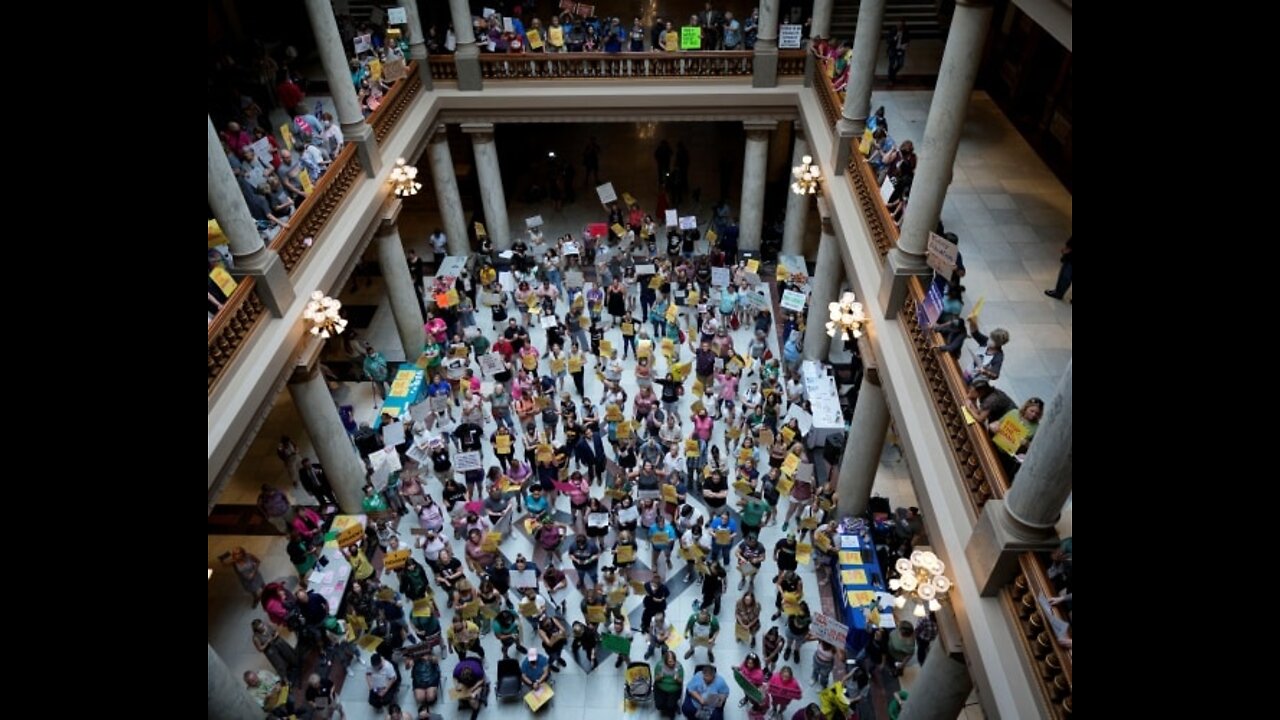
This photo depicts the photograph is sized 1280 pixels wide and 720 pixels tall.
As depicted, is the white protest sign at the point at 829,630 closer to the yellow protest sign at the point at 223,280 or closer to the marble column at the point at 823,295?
the marble column at the point at 823,295

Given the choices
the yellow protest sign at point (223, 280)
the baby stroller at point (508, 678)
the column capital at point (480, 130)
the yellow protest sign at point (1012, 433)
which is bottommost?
the baby stroller at point (508, 678)

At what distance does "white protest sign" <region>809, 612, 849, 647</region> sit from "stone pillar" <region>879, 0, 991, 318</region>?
13.8 feet

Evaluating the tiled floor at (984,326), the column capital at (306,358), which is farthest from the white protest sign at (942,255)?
the column capital at (306,358)

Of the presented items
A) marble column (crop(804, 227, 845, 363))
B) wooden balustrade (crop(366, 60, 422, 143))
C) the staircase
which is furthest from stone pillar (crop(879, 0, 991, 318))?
the staircase

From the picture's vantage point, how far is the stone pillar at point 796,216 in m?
17.2

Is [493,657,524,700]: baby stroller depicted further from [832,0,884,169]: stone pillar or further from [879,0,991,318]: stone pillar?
[832,0,884,169]: stone pillar

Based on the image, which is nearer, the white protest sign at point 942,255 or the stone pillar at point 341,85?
the white protest sign at point 942,255

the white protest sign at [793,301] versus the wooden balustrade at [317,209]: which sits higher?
the wooden balustrade at [317,209]

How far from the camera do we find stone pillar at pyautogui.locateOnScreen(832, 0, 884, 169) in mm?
11891

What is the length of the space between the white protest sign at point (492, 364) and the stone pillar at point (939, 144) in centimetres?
692
